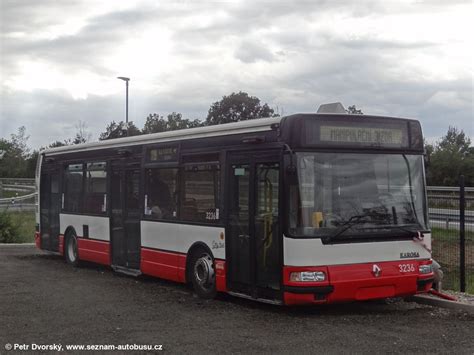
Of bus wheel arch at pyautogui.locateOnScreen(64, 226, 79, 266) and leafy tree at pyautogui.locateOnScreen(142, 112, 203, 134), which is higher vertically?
leafy tree at pyautogui.locateOnScreen(142, 112, 203, 134)

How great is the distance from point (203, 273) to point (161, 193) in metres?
2.00

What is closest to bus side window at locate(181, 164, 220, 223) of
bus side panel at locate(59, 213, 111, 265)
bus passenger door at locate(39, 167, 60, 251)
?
bus side panel at locate(59, 213, 111, 265)

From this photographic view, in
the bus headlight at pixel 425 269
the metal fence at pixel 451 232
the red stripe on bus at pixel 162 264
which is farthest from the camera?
the metal fence at pixel 451 232

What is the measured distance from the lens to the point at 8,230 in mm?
21359

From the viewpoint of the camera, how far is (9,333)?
24.7 ft

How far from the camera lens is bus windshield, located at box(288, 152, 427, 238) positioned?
829 centimetres

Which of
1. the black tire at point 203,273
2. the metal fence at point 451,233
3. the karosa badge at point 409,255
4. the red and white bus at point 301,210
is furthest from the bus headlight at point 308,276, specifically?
the metal fence at point 451,233

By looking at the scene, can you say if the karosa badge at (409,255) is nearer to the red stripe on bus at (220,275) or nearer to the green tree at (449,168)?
the red stripe on bus at (220,275)

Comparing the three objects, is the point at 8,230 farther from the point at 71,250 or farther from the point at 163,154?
the point at 163,154

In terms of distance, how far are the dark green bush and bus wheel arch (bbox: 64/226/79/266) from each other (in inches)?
280

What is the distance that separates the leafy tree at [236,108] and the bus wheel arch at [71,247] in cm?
2684

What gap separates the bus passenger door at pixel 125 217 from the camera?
1220 cm

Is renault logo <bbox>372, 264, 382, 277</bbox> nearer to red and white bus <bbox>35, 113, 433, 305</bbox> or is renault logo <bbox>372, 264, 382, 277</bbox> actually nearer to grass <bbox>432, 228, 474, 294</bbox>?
red and white bus <bbox>35, 113, 433, 305</bbox>

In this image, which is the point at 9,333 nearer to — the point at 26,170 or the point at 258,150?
the point at 258,150
